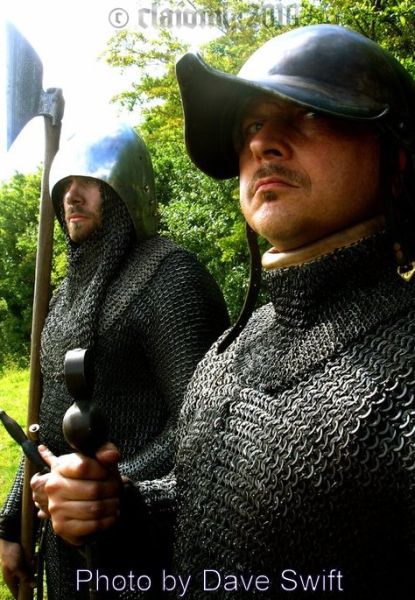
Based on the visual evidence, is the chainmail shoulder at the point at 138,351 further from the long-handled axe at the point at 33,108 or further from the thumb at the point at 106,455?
the thumb at the point at 106,455

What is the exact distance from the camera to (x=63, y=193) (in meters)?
3.34

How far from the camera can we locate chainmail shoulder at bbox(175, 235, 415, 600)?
4.38ft

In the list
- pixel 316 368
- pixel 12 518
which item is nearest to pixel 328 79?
pixel 316 368

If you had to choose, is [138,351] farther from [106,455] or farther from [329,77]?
[329,77]

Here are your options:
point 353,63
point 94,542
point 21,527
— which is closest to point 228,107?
point 353,63

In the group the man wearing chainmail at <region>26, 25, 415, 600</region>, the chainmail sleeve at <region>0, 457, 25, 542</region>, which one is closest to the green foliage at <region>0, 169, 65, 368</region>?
the chainmail sleeve at <region>0, 457, 25, 542</region>

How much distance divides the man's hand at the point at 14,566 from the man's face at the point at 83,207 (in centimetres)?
154

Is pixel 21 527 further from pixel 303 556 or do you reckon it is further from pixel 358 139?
pixel 358 139

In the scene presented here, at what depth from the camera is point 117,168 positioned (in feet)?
10.6

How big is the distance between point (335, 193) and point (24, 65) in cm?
215

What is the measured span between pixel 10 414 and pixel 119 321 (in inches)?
307

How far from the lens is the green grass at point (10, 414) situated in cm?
688

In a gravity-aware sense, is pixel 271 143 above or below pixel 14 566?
above

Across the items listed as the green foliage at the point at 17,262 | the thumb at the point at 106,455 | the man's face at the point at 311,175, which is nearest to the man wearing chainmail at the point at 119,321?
the thumb at the point at 106,455
